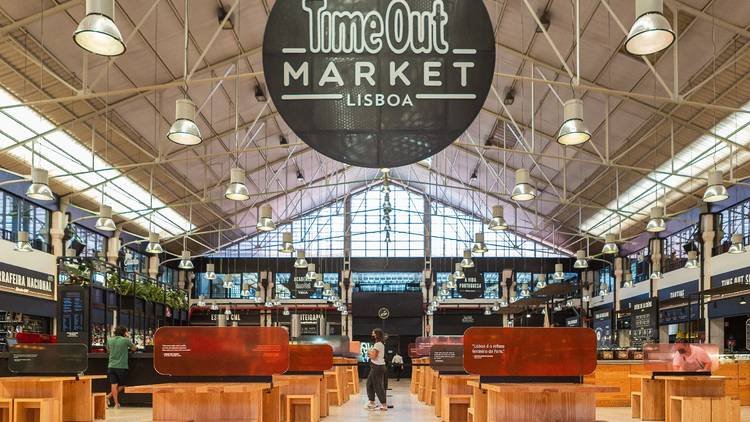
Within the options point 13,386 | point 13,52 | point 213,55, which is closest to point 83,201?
point 213,55

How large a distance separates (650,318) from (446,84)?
21.6 metres

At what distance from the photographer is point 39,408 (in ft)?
33.4

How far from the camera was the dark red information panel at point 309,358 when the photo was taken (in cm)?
1168

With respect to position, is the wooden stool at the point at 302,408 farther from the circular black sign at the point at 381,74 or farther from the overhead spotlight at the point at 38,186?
the circular black sign at the point at 381,74

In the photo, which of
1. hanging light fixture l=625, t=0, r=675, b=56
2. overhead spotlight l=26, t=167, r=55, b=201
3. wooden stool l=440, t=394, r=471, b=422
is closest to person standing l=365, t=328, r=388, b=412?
wooden stool l=440, t=394, r=471, b=422

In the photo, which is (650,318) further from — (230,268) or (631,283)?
(230,268)

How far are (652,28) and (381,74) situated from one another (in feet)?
11.4

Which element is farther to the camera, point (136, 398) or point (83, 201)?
point (83, 201)

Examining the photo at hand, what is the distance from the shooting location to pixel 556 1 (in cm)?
1484

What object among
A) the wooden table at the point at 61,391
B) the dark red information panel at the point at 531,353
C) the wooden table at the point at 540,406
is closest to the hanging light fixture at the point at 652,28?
the dark red information panel at the point at 531,353

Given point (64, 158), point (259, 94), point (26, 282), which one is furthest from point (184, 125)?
point (26, 282)

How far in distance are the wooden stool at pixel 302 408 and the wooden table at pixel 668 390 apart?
4828mm

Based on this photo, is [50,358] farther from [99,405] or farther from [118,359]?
[118,359]

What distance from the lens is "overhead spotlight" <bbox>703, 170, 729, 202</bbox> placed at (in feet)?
41.6
